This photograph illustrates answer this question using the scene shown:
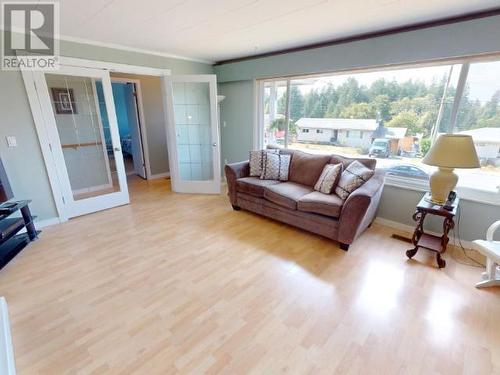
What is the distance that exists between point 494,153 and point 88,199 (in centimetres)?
496

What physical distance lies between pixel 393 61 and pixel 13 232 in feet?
14.6

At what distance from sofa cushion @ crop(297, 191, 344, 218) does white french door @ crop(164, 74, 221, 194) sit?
197 cm

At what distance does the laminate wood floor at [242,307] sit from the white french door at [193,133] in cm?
159

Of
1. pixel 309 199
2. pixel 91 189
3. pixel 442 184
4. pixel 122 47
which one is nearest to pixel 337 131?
pixel 309 199

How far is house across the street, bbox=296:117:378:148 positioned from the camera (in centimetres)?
327

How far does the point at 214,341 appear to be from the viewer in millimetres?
1561

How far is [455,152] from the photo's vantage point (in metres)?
2.16

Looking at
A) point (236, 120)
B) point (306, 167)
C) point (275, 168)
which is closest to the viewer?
point (306, 167)

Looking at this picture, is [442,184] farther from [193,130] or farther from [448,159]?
[193,130]

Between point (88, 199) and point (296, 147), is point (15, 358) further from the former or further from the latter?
point (296, 147)

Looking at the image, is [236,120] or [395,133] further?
[236,120]

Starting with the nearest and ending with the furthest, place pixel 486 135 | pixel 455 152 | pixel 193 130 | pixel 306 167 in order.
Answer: pixel 455 152, pixel 486 135, pixel 306 167, pixel 193 130

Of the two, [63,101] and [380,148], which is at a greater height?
[63,101]

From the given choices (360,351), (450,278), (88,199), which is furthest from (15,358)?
(450,278)
